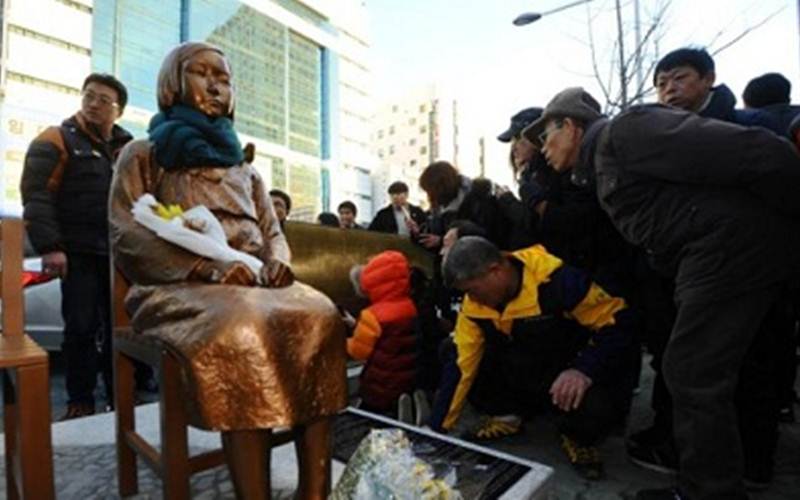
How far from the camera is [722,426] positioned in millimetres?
1629

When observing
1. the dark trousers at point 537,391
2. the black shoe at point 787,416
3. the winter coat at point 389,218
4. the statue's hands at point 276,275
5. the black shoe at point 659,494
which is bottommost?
the black shoe at point 787,416

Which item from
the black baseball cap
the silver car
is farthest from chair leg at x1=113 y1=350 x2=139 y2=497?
the silver car

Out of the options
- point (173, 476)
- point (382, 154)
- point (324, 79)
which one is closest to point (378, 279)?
point (173, 476)

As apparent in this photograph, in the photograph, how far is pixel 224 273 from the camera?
1580mm

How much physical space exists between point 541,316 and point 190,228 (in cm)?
158

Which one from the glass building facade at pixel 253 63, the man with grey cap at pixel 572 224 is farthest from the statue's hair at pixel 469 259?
the glass building facade at pixel 253 63

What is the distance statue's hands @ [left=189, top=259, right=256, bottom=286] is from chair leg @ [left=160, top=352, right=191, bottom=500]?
9.6 inches

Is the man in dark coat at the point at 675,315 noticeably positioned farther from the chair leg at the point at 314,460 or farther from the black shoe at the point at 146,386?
the black shoe at the point at 146,386

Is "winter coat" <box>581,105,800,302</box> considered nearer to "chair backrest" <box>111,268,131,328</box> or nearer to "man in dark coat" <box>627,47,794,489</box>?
"man in dark coat" <box>627,47,794,489</box>

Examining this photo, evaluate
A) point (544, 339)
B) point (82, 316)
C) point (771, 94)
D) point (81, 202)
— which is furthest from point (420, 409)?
point (771, 94)

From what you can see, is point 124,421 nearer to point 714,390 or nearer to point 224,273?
point 224,273

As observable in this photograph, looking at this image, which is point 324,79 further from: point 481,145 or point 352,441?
point 352,441

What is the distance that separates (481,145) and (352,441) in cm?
5172

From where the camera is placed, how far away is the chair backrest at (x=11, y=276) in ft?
5.79
